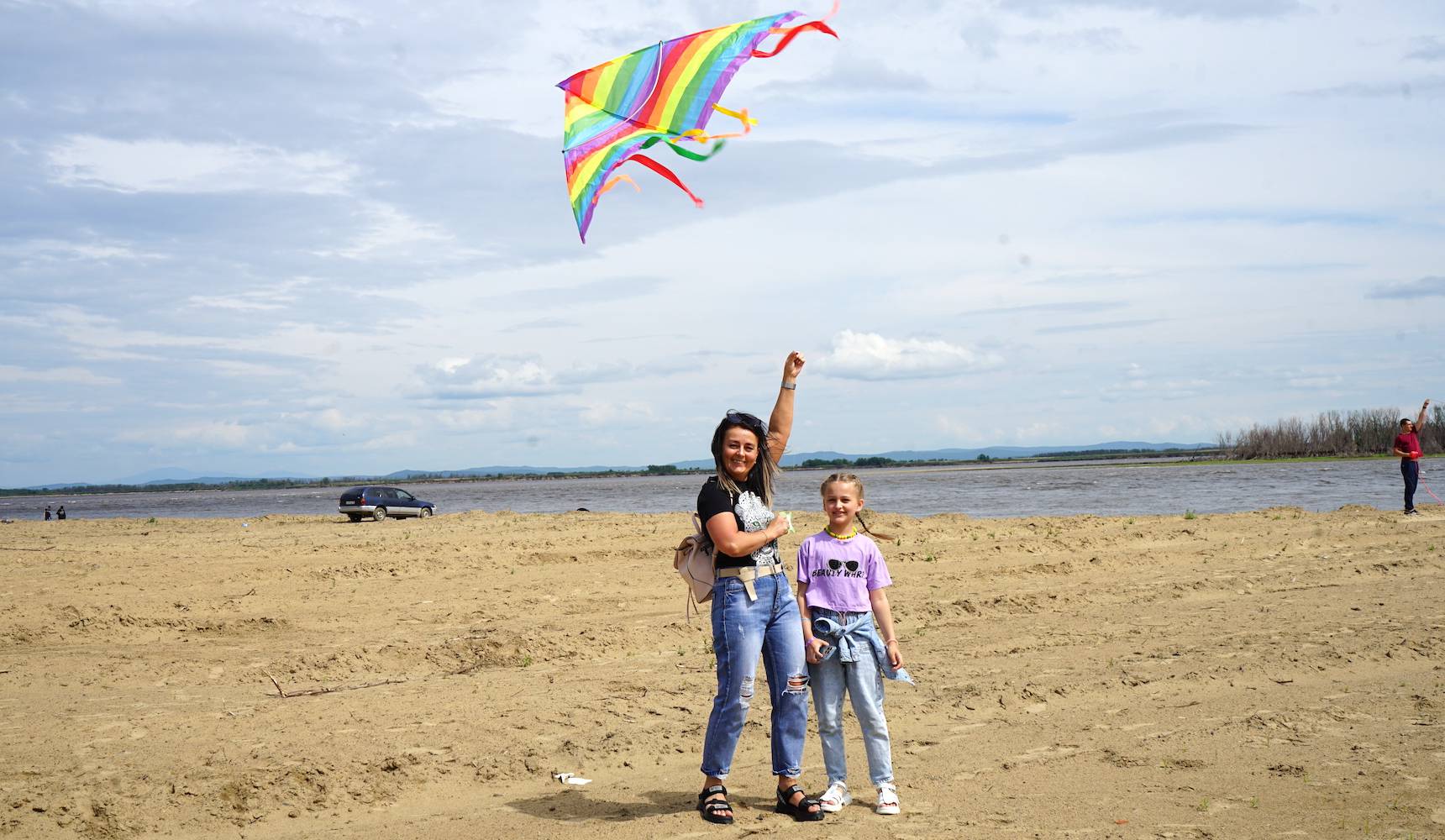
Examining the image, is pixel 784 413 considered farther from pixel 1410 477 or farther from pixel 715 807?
pixel 1410 477

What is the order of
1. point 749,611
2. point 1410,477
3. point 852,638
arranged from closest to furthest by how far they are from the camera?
point 749,611 < point 852,638 < point 1410,477

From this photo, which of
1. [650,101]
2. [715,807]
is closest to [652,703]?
[715,807]

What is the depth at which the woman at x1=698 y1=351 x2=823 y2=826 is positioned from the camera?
4.87 m

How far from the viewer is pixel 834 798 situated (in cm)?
519

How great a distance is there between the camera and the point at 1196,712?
6941 millimetres

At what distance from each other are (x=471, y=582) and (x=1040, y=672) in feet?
27.1

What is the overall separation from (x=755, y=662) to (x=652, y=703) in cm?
271

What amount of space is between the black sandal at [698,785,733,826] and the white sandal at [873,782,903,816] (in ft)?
2.45

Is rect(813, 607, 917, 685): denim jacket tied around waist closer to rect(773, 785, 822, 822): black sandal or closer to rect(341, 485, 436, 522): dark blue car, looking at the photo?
rect(773, 785, 822, 822): black sandal

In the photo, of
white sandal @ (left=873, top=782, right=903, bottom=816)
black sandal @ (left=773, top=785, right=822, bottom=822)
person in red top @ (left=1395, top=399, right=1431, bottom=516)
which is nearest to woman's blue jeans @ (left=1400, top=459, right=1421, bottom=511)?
person in red top @ (left=1395, top=399, right=1431, bottom=516)

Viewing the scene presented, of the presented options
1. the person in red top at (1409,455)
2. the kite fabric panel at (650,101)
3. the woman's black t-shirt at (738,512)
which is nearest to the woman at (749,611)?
the woman's black t-shirt at (738,512)

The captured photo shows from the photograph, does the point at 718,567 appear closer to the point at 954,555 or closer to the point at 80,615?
the point at 80,615

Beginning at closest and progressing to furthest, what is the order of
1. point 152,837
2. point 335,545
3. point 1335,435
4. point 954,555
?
1. point 152,837
2. point 954,555
3. point 335,545
4. point 1335,435

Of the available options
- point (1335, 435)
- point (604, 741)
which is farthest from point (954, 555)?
point (1335, 435)
